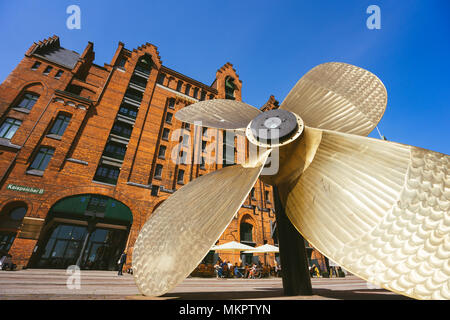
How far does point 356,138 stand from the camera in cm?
218

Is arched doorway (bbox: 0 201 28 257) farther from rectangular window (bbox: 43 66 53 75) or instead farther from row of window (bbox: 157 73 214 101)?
row of window (bbox: 157 73 214 101)

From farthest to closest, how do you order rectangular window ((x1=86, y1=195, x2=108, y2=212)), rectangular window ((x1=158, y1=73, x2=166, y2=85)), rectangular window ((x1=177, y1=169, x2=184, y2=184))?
rectangular window ((x1=158, y1=73, x2=166, y2=85))
rectangular window ((x1=177, y1=169, x2=184, y2=184))
rectangular window ((x1=86, y1=195, x2=108, y2=212))

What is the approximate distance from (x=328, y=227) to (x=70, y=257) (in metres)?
16.1

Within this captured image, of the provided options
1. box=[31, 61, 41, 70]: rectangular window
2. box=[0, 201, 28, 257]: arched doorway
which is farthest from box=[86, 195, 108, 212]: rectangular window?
box=[31, 61, 41, 70]: rectangular window

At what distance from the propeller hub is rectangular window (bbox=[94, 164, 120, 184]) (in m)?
14.9

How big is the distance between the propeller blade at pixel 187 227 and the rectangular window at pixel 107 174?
1415 centimetres

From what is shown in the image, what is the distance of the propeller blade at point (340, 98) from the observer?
2945 millimetres

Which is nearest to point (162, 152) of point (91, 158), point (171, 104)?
point (91, 158)

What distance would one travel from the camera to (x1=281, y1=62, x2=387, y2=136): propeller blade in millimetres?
2945

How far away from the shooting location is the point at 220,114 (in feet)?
12.4

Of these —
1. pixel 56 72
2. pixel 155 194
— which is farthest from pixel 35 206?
pixel 56 72

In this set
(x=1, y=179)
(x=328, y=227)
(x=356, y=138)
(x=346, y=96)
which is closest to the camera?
(x=328, y=227)

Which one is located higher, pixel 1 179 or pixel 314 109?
pixel 1 179

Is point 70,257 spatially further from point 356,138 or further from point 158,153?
point 356,138
